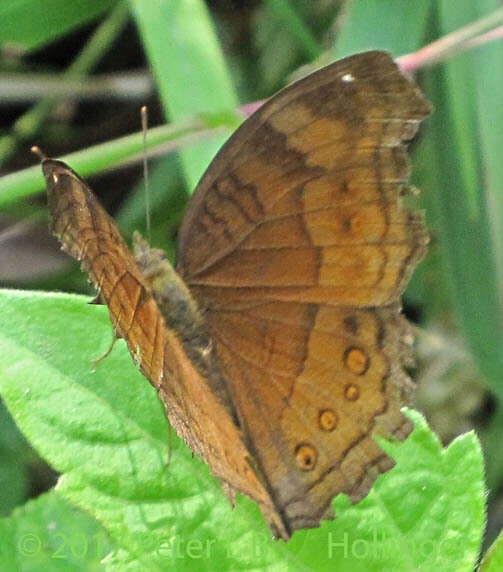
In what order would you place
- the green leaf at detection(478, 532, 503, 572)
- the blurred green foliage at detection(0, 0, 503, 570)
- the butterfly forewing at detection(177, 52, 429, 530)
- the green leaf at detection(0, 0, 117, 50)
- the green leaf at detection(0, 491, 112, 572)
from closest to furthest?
the green leaf at detection(478, 532, 503, 572)
the butterfly forewing at detection(177, 52, 429, 530)
the green leaf at detection(0, 491, 112, 572)
the blurred green foliage at detection(0, 0, 503, 570)
the green leaf at detection(0, 0, 117, 50)

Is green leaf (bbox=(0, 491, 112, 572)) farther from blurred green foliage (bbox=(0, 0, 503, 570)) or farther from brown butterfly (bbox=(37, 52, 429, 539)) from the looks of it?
brown butterfly (bbox=(37, 52, 429, 539))

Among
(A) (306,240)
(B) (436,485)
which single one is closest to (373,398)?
(B) (436,485)

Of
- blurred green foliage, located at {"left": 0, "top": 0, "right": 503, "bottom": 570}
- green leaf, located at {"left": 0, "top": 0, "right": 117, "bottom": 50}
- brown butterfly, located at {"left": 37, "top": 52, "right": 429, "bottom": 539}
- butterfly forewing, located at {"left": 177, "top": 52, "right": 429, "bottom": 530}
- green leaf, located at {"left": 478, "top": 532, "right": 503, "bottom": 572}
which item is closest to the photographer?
green leaf, located at {"left": 478, "top": 532, "right": 503, "bottom": 572}

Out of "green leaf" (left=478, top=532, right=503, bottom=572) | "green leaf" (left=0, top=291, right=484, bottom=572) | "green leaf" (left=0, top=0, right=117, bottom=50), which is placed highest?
"green leaf" (left=0, top=0, right=117, bottom=50)

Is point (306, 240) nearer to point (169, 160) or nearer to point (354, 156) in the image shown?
point (354, 156)

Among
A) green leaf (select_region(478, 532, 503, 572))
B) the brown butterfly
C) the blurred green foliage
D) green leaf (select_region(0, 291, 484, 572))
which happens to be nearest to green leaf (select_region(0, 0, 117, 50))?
the blurred green foliage

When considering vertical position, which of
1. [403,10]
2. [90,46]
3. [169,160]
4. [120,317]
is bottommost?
[120,317]
